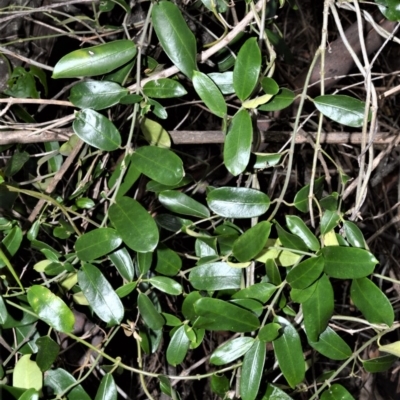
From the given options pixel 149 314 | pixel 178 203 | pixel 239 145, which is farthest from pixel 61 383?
pixel 239 145

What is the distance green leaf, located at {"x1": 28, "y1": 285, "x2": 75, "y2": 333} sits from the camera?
0.60 metres

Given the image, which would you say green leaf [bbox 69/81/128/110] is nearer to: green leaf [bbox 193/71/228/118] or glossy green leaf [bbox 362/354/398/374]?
green leaf [bbox 193/71/228/118]

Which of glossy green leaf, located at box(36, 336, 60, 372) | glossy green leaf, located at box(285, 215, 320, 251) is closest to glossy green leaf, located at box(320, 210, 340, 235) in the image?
glossy green leaf, located at box(285, 215, 320, 251)

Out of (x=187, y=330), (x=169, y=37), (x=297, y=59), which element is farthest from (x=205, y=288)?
(x=297, y=59)

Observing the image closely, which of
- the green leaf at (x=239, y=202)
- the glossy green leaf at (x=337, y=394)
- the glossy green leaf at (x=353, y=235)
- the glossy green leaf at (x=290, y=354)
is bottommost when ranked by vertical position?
the glossy green leaf at (x=337, y=394)

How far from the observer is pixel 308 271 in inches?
22.0

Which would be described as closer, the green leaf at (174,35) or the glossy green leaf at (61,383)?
the green leaf at (174,35)

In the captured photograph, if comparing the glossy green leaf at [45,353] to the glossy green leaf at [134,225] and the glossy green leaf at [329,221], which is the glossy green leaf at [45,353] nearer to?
the glossy green leaf at [134,225]

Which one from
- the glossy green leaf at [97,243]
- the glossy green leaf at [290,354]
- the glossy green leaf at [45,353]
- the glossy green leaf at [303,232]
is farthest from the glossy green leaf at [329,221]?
the glossy green leaf at [45,353]

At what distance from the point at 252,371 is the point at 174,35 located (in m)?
0.38

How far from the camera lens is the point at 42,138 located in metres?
0.72

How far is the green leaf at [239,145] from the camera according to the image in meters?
0.55

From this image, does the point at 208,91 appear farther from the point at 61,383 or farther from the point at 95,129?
the point at 61,383

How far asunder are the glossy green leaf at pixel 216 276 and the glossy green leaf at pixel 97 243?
0.34ft
